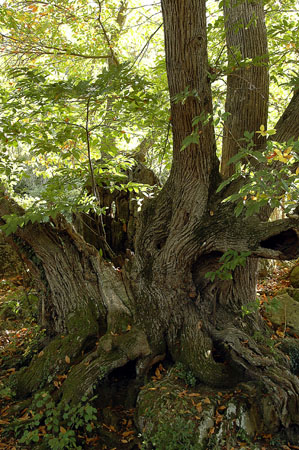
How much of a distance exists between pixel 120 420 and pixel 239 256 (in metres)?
2.23

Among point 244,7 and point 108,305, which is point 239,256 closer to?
point 108,305

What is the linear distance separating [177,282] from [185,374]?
107 centimetres

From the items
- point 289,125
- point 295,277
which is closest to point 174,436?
point 289,125

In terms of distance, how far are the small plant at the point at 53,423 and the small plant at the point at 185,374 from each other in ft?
3.37

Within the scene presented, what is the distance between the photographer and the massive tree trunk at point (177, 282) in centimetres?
356

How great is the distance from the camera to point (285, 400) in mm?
3555

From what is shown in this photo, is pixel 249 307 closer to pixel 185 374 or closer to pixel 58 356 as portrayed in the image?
pixel 185 374

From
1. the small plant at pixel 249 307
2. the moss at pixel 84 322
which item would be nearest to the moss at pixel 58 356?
the moss at pixel 84 322

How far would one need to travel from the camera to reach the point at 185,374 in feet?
13.1

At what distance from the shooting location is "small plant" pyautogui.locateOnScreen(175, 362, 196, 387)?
12.8ft

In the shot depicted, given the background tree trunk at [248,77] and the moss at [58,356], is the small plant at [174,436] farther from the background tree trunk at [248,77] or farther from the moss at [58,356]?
the background tree trunk at [248,77]

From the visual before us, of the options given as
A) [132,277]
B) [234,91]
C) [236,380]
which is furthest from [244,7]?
[236,380]

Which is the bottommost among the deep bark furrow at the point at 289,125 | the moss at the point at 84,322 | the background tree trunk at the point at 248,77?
the moss at the point at 84,322

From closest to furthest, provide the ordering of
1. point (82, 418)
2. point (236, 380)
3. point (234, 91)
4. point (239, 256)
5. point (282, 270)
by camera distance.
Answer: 1. point (239, 256)
2. point (82, 418)
3. point (236, 380)
4. point (234, 91)
5. point (282, 270)
